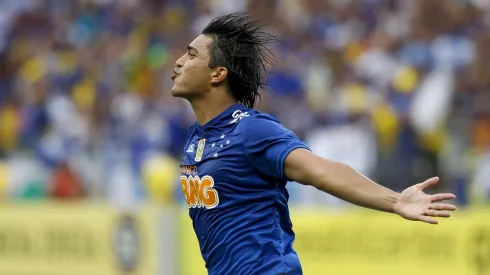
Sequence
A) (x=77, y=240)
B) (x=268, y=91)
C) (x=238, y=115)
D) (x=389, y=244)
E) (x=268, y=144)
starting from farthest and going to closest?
(x=268, y=91) → (x=77, y=240) → (x=389, y=244) → (x=238, y=115) → (x=268, y=144)

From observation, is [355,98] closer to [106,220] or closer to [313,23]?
[313,23]

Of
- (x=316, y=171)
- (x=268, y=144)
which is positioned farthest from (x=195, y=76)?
(x=316, y=171)

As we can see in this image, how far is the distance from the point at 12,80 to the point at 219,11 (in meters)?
3.93

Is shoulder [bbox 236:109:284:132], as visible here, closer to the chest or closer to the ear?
the chest

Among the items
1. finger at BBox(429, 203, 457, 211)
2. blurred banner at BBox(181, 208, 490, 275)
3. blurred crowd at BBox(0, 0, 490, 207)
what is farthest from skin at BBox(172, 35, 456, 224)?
blurred crowd at BBox(0, 0, 490, 207)

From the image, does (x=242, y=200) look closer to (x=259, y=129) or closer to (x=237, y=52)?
(x=259, y=129)

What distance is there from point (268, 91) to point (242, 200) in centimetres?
864

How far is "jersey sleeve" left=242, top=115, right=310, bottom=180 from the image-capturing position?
14.6 ft

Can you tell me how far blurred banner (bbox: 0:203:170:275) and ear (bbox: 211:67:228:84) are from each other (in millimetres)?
7259

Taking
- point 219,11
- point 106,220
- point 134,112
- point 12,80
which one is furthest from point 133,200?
point 12,80

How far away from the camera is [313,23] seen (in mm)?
14227

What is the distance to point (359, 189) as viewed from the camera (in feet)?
14.0

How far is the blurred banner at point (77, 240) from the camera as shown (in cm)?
1207

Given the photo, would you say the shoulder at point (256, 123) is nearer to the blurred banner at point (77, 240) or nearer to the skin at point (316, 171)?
the skin at point (316, 171)
